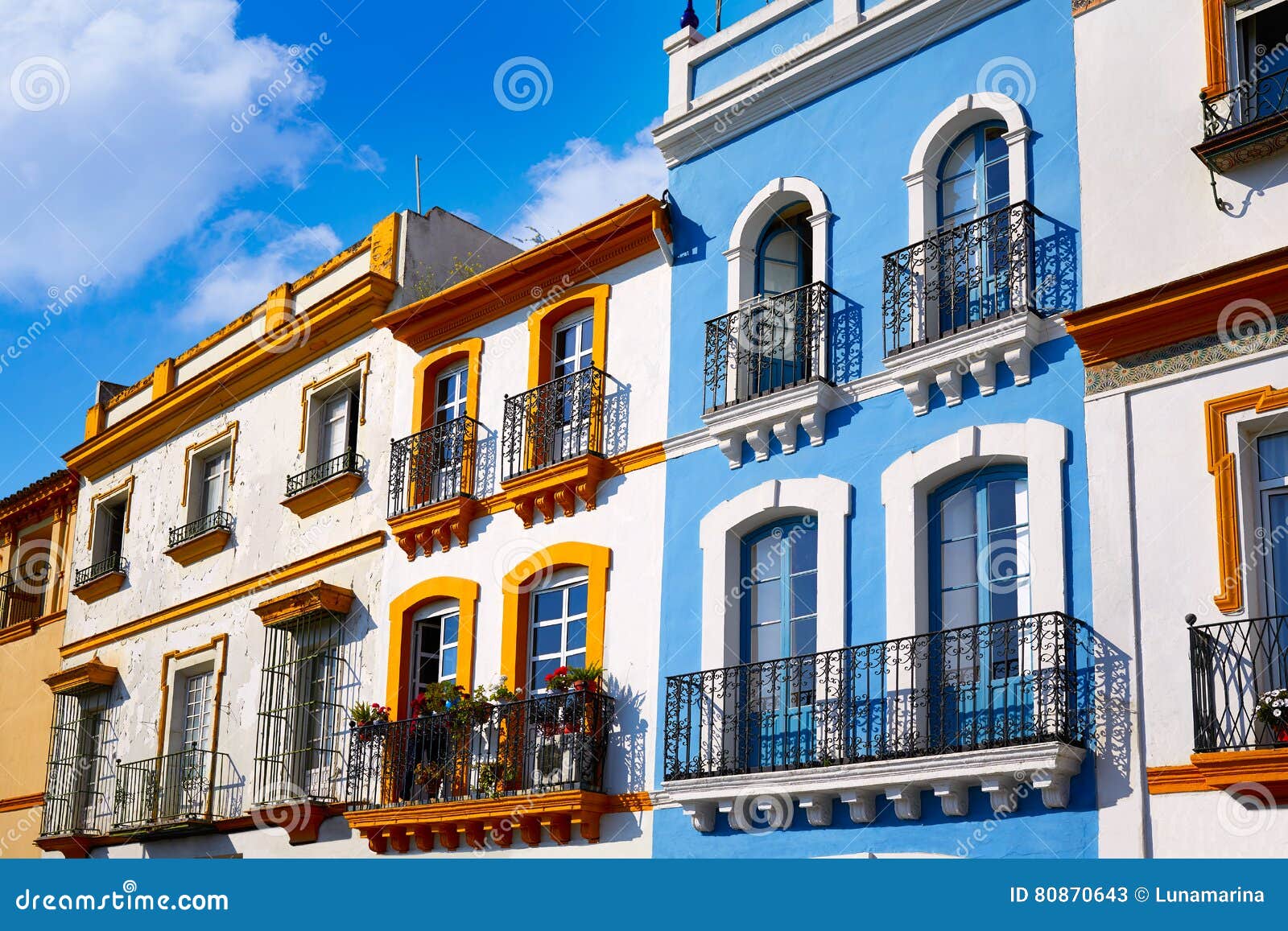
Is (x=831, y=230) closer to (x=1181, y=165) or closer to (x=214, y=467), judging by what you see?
(x=1181, y=165)

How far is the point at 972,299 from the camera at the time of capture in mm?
14289

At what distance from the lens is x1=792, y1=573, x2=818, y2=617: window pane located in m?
14.9

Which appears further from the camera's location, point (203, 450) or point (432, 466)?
point (203, 450)

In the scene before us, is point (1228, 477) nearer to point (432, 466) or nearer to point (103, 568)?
→ point (432, 466)

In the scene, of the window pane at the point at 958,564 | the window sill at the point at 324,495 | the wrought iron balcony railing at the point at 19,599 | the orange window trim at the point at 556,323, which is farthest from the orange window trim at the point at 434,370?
the wrought iron balcony railing at the point at 19,599

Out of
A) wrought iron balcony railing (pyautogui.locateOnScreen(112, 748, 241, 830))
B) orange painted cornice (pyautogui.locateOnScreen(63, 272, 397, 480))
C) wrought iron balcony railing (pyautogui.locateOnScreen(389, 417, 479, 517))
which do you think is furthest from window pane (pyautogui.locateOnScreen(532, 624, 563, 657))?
wrought iron balcony railing (pyautogui.locateOnScreen(112, 748, 241, 830))

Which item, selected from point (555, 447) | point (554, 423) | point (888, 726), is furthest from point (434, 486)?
point (888, 726)

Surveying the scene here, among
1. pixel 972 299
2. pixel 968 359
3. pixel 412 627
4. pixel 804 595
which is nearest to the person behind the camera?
pixel 968 359

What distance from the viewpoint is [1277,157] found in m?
12.4

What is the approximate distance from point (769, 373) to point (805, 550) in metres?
1.92

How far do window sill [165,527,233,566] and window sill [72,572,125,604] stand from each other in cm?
162

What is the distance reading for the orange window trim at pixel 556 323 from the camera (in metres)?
18.0

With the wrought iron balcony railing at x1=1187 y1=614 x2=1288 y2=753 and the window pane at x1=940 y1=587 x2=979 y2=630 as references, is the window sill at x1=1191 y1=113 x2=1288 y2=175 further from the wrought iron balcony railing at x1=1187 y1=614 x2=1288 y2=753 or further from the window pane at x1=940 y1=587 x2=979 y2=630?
the window pane at x1=940 y1=587 x2=979 y2=630

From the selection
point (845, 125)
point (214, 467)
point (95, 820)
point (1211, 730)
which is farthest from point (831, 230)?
point (95, 820)
